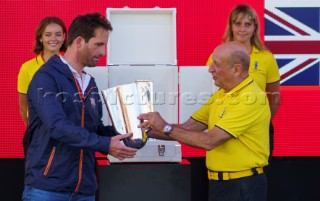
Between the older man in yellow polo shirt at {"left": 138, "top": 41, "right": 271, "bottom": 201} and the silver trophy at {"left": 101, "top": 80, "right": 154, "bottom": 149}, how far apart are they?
4cm

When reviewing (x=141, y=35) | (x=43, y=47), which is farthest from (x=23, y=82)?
(x=141, y=35)

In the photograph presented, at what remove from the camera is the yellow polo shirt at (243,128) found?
294 centimetres

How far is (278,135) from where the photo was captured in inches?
186

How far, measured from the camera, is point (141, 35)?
12.2 ft

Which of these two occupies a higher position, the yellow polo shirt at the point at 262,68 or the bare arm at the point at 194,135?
the yellow polo shirt at the point at 262,68

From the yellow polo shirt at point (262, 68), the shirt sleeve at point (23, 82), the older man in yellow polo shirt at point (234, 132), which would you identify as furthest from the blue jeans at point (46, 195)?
the yellow polo shirt at point (262, 68)

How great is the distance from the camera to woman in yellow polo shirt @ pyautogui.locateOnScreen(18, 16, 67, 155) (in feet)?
12.6

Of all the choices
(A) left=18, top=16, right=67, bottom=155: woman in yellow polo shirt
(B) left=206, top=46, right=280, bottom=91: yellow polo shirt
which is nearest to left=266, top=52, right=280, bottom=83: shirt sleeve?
(B) left=206, top=46, right=280, bottom=91: yellow polo shirt

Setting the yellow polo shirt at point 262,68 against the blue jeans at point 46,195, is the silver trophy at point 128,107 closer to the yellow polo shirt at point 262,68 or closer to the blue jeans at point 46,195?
the blue jeans at point 46,195

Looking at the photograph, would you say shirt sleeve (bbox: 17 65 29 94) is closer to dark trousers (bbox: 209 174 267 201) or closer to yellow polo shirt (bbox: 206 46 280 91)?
yellow polo shirt (bbox: 206 46 280 91)

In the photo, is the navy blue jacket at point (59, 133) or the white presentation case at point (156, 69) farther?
the white presentation case at point (156, 69)

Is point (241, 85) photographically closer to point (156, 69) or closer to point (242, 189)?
point (242, 189)

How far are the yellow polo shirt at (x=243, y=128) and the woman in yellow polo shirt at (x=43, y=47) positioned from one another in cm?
132

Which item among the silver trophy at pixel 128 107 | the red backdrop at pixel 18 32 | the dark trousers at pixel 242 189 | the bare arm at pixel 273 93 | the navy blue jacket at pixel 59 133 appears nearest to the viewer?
the navy blue jacket at pixel 59 133
